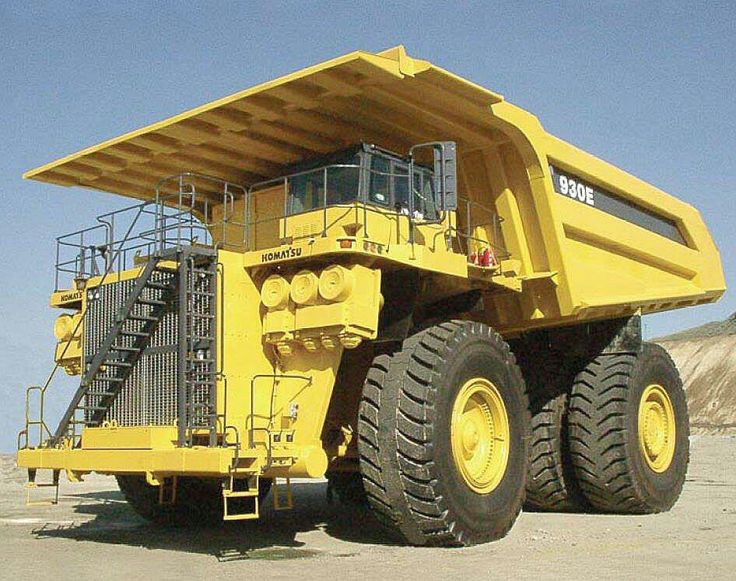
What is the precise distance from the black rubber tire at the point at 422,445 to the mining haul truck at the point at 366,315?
20 mm

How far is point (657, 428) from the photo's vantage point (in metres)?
13.2

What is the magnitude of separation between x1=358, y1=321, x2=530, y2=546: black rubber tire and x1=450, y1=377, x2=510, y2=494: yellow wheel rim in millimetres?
115

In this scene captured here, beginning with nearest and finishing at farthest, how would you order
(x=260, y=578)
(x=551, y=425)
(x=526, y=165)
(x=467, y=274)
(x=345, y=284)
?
1. (x=260, y=578)
2. (x=345, y=284)
3. (x=467, y=274)
4. (x=526, y=165)
5. (x=551, y=425)

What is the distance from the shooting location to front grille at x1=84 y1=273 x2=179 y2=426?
8977 mm

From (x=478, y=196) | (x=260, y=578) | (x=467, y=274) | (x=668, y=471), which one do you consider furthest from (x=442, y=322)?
(x=668, y=471)

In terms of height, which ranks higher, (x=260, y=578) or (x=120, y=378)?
(x=120, y=378)

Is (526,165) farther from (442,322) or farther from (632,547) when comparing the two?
(632,547)

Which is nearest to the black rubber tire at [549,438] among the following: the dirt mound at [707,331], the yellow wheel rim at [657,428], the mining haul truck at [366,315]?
the mining haul truck at [366,315]

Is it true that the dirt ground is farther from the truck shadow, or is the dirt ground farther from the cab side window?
the cab side window

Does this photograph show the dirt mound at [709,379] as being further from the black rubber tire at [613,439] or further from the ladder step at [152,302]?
the ladder step at [152,302]

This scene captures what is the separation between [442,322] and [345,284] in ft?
6.40

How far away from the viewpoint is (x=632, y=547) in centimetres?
909

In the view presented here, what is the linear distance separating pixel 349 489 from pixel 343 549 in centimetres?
423

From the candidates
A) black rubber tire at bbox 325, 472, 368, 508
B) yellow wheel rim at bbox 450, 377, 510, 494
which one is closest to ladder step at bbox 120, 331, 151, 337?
yellow wheel rim at bbox 450, 377, 510, 494
